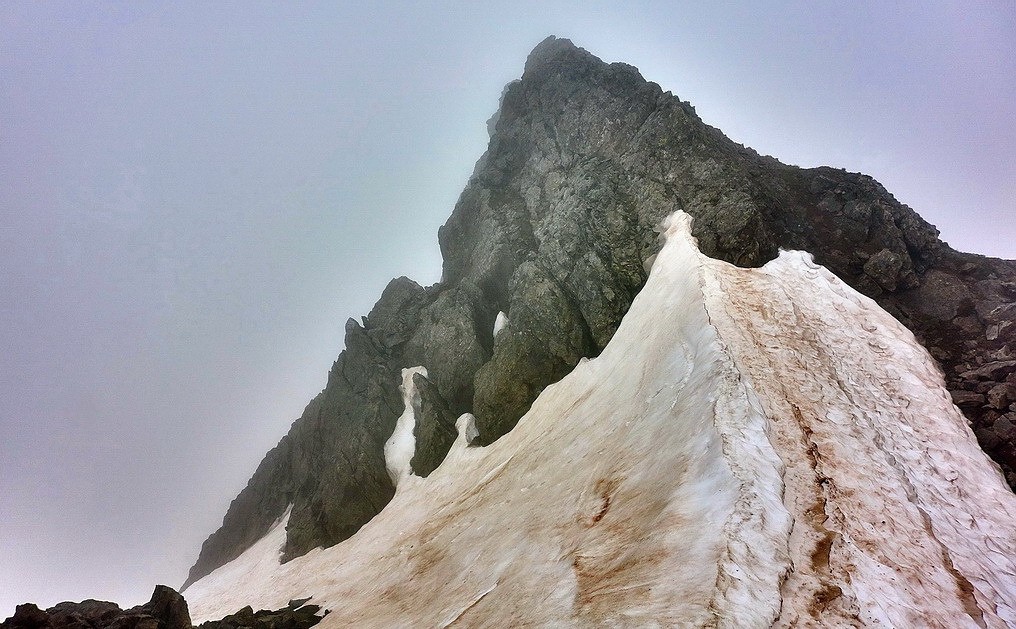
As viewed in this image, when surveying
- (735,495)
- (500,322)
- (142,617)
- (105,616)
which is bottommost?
(735,495)

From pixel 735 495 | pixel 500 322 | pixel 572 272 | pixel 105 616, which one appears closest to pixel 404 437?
pixel 500 322

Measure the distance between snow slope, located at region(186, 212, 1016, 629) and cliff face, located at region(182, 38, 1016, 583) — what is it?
3.43 m

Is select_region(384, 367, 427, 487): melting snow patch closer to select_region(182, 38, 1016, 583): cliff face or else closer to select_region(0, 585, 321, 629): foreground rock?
select_region(182, 38, 1016, 583): cliff face

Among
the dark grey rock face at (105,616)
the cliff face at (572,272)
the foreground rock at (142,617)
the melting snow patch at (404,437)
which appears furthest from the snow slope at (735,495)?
the melting snow patch at (404,437)

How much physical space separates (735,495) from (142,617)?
23868mm

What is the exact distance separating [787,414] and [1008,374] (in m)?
11.6

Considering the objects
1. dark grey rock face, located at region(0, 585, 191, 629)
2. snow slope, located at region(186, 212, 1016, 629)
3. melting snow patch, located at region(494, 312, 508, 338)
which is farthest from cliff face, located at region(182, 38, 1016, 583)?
dark grey rock face, located at region(0, 585, 191, 629)

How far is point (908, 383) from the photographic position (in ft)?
51.1

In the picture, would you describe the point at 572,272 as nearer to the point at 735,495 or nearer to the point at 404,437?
the point at 404,437

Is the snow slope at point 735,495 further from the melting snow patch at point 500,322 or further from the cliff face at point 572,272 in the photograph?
the melting snow patch at point 500,322

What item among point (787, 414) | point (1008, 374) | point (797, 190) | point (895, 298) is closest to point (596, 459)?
point (787, 414)

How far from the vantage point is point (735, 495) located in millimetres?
9461

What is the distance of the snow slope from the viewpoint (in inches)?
328

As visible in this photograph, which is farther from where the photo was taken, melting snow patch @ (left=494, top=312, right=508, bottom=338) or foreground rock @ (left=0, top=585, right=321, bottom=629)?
melting snow patch @ (left=494, top=312, right=508, bottom=338)
